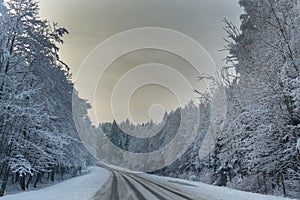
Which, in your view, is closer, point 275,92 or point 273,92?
point 275,92

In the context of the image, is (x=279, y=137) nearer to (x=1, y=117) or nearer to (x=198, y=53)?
(x=1, y=117)

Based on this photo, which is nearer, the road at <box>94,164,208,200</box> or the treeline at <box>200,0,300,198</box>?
the treeline at <box>200,0,300,198</box>

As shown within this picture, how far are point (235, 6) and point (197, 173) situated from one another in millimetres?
28365

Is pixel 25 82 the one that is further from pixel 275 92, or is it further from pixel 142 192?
pixel 275 92

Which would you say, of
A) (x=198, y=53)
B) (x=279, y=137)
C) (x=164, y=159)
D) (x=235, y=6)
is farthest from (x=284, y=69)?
(x=164, y=159)

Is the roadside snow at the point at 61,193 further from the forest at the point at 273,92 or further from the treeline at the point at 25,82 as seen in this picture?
the forest at the point at 273,92

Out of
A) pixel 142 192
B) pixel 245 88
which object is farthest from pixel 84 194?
pixel 245 88

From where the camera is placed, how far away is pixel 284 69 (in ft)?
42.7

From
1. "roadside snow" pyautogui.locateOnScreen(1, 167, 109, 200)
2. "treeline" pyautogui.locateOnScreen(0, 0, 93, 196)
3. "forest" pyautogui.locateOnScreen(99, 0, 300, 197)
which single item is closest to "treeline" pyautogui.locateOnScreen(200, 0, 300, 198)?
"forest" pyautogui.locateOnScreen(99, 0, 300, 197)

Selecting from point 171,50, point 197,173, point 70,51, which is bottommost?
point 197,173

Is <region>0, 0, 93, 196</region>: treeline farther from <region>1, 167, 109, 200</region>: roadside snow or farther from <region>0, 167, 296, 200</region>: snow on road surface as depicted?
<region>0, 167, 296, 200</region>: snow on road surface

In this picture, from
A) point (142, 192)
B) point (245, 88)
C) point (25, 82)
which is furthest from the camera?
point (25, 82)

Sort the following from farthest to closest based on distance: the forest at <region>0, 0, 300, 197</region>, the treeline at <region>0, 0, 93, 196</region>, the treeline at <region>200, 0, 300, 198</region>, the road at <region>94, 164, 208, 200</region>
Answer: the treeline at <region>0, 0, 93, 196</region>
the road at <region>94, 164, 208, 200</region>
the forest at <region>0, 0, 300, 197</region>
the treeline at <region>200, 0, 300, 198</region>

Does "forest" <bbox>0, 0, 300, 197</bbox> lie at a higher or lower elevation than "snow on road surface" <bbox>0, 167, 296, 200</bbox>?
higher
